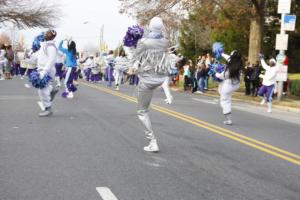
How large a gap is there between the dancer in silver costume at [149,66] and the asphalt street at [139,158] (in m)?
0.52

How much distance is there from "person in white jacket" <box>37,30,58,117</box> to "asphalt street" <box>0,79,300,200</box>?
Result: 373 millimetres

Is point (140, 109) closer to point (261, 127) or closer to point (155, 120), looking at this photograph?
point (155, 120)

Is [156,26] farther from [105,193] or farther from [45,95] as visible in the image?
[45,95]

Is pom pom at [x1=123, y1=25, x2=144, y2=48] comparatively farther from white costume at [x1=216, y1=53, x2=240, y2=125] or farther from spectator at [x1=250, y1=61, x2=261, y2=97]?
spectator at [x1=250, y1=61, x2=261, y2=97]

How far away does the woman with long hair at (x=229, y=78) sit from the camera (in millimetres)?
12875

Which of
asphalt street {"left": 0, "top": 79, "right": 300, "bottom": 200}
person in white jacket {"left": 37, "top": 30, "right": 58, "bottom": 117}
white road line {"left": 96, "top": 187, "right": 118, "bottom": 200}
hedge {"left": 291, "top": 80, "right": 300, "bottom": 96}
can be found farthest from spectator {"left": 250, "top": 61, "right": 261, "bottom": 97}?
white road line {"left": 96, "top": 187, "right": 118, "bottom": 200}

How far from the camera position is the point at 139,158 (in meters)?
8.11

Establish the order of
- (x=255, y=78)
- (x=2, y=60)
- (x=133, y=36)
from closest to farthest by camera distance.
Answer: (x=133, y=36), (x=255, y=78), (x=2, y=60)

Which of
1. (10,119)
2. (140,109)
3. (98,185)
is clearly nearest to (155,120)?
(10,119)

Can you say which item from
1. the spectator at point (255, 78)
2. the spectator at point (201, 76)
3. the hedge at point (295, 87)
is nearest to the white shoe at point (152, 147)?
the spectator at point (255, 78)

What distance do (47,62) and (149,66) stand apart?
454 centimetres

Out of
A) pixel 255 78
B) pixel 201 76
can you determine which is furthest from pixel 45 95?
pixel 201 76

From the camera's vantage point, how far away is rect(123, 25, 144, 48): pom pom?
29.8 ft

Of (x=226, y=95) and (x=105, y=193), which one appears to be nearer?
(x=105, y=193)
